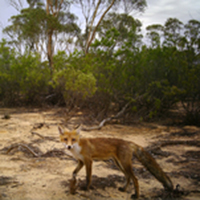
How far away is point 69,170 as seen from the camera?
414 cm

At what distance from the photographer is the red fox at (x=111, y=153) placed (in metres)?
3.08

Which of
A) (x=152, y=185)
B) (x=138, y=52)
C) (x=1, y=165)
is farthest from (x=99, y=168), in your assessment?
(x=138, y=52)

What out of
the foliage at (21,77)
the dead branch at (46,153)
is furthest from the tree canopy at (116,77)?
the dead branch at (46,153)

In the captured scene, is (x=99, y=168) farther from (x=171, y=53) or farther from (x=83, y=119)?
(x=171, y=53)

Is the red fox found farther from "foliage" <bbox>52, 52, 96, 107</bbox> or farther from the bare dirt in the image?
"foliage" <bbox>52, 52, 96, 107</bbox>

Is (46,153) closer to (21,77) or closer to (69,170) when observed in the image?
(69,170)

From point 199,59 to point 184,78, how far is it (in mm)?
906

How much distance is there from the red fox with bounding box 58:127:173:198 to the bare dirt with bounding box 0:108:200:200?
30 centimetres

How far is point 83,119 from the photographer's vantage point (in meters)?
9.26

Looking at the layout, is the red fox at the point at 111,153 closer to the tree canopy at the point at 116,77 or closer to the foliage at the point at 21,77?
the tree canopy at the point at 116,77

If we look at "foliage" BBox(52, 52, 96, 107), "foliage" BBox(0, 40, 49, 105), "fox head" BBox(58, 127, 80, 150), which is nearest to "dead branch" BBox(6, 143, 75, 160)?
"fox head" BBox(58, 127, 80, 150)

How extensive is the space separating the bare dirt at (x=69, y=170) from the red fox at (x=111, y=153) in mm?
300

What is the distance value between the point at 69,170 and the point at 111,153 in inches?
50.3

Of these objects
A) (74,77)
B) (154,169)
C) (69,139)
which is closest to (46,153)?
(69,139)
